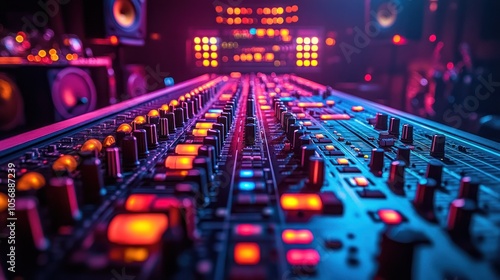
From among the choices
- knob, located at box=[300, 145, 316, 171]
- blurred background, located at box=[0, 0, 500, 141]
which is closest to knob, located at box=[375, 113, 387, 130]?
knob, located at box=[300, 145, 316, 171]

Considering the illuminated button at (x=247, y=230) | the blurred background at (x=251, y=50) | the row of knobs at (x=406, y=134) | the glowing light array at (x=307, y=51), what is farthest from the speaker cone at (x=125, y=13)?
the illuminated button at (x=247, y=230)

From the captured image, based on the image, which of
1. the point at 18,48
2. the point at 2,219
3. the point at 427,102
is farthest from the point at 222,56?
the point at 2,219

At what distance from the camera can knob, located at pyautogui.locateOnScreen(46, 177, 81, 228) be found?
1.84 ft

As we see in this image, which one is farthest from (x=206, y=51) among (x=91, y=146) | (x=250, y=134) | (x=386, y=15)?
(x=91, y=146)

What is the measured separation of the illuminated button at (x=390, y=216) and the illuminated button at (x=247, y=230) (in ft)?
0.72

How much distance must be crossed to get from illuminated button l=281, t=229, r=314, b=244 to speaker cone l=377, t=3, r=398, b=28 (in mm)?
4305

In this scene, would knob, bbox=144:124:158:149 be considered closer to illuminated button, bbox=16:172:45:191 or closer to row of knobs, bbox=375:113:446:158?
illuminated button, bbox=16:172:45:191

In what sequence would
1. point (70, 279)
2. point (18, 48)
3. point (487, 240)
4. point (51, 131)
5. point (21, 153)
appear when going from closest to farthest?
1. point (70, 279)
2. point (487, 240)
3. point (21, 153)
4. point (51, 131)
5. point (18, 48)

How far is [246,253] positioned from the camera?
49cm

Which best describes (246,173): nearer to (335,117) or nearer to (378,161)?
(378,161)

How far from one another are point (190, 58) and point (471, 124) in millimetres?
3599

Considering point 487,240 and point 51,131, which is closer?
point 487,240

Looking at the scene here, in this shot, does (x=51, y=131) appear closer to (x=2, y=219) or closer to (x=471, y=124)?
(x=2, y=219)

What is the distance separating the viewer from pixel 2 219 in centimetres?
55
